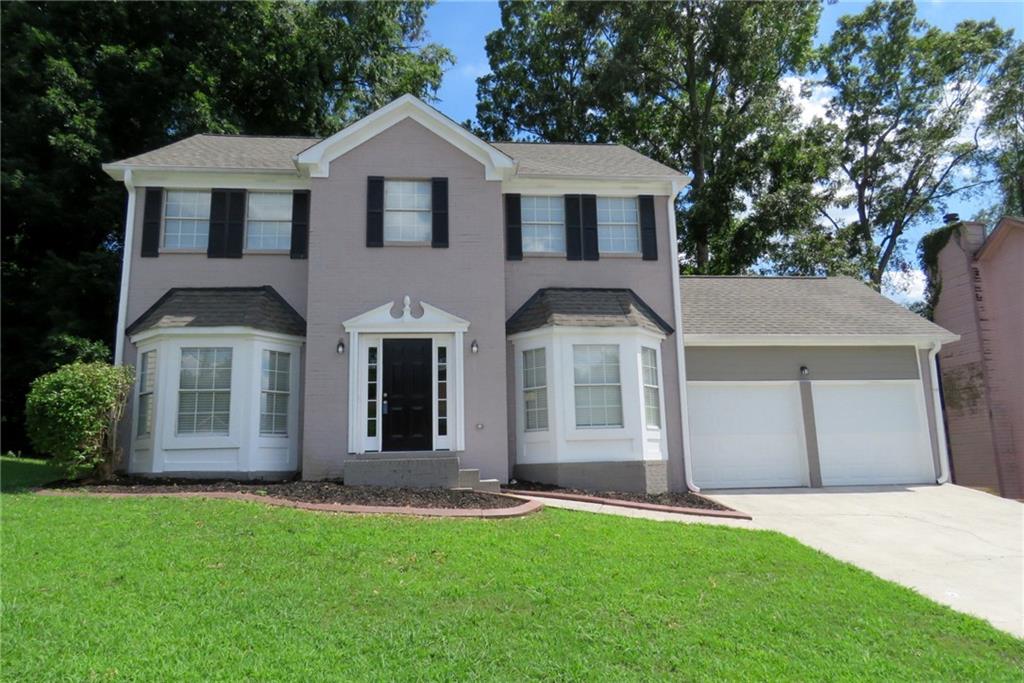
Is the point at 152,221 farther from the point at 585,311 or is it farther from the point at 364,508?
the point at 585,311

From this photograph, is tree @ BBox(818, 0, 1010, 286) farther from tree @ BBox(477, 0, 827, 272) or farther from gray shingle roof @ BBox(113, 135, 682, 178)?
gray shingle roof @ BBox(113, 135, 682, 178)

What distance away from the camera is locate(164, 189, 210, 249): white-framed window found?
1300 cm

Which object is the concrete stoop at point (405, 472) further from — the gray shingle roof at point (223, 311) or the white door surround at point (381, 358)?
the gray shingle roof at point (223, 311)

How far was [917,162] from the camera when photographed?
28.4 m

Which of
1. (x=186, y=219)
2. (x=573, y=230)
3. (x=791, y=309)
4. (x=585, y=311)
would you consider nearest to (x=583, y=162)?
(x=573, y=230)

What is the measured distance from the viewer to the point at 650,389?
12602 millimetres

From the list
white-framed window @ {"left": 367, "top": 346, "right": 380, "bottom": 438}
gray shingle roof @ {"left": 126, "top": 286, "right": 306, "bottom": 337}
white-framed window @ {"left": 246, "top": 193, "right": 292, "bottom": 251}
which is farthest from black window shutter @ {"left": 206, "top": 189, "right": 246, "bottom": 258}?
white-framed window @ {"left": 367, "top": 346, "right": 380, "bottom": 438}

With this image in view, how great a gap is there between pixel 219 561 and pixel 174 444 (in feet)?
18.5

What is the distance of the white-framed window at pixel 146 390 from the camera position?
39.0 feet

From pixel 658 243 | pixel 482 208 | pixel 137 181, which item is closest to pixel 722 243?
pixel 658 243

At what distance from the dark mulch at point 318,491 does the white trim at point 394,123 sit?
5.44 meters

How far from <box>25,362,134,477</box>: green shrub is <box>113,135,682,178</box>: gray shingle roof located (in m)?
4.09

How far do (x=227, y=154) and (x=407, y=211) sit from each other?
162 inches

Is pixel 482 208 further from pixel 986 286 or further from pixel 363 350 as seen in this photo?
pixel 986 286
